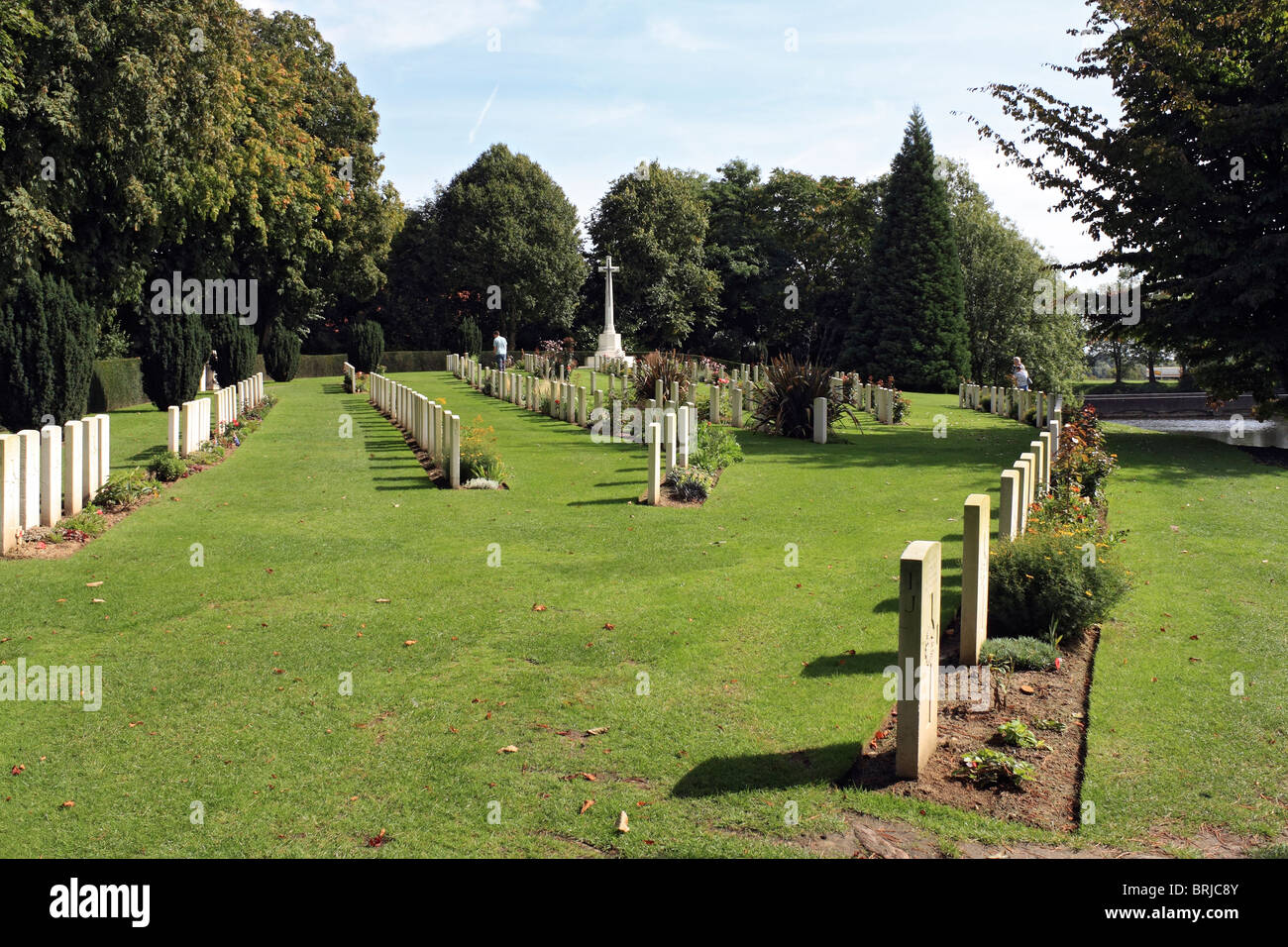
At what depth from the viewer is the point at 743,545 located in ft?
36.1

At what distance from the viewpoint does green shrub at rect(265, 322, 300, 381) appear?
41.4 m

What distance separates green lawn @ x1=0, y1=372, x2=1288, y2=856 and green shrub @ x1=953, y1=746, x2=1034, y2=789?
1.37 feet

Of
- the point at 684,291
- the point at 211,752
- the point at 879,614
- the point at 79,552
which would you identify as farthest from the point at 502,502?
the point at 684,291

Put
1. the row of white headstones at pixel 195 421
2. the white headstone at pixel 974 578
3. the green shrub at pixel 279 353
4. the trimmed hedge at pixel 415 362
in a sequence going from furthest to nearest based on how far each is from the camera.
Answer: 1. the trimmed hedge at pixel 415 362
2. the green shrub at pixel 279 353
3. the row of white headstones at pixel 195 421
4. the white headstone at pixel 974 578

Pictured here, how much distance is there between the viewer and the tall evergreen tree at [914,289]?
132ft

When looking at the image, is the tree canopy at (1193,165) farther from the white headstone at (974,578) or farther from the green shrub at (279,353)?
the green shrub at (279,353)

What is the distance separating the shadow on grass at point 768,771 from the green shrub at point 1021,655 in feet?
5.42

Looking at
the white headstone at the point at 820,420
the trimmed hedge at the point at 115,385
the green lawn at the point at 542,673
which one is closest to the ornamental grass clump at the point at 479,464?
the green lawn at the point at 542,673

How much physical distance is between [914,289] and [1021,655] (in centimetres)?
3579

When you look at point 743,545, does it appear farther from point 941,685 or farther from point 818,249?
point 818,249

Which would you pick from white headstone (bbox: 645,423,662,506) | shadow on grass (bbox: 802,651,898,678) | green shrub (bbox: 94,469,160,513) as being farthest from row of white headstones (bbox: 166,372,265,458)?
shadow on grass (bbox: 802,651,898,678)

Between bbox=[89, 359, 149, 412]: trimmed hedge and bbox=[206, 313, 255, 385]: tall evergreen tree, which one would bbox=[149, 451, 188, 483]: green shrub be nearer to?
bbox=[89, 359, 149, 412]: trimmed hedge

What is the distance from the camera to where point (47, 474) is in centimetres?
1112
